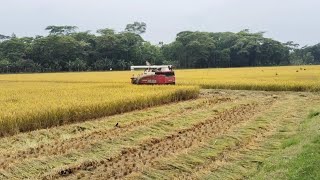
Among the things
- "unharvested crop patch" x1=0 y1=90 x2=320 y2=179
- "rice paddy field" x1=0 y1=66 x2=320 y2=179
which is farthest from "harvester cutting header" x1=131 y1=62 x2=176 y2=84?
"unharvested crop patch" x1=0 y1=90 x2=320 y2=179

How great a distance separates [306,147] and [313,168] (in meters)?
2.03

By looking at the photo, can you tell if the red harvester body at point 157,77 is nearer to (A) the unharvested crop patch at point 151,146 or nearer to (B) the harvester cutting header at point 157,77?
(B) the harvester cutting header at point 157,77

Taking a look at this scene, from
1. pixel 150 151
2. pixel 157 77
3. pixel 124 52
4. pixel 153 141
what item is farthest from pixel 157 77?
pixel 124 52

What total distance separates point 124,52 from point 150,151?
300ft

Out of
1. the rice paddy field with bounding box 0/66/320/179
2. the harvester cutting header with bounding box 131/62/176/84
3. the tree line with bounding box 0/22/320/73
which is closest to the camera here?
the rice paddy field with bounding box 0/66/320/179

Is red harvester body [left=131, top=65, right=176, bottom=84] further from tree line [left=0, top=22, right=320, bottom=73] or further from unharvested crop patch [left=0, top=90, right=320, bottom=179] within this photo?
tree line [left=0, top=22, right=320, bottom=73]

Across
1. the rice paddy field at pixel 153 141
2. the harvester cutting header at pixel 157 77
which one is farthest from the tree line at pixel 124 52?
the rice paddy field at pixel 153 141

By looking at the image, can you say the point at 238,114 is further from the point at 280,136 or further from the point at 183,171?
the point at 183,171

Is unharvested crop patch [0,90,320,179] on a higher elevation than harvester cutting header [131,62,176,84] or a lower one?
lower

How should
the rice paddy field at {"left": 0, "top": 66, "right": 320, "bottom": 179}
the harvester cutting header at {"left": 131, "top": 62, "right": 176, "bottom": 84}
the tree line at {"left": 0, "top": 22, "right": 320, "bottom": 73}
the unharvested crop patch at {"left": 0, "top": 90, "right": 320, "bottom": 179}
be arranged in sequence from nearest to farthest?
1. the rice paddy field at {"left": 0, "top": 66, "right": 320, "bottom": 179}
2. the unharvested crop patch at {"left": 0, "top": 90, "right": 320, "bottom": 179}
3. the harvester cutting header at {"left": 131, "top": 62, "right": 176, "bottom": 84}
4. the tree line at {"left": 0, "top": 22, "right": 320, "bottom": 73}

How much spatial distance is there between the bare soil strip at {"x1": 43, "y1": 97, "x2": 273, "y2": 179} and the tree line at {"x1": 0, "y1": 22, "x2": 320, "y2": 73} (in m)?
79.4

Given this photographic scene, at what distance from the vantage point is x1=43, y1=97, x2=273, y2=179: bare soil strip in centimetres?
923

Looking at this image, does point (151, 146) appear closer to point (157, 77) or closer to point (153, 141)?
point (153, 141)

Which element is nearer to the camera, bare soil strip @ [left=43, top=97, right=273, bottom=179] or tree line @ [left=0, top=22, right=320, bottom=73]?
bare soil strip @ [left=43, top=97, right=273, bottom=179]
